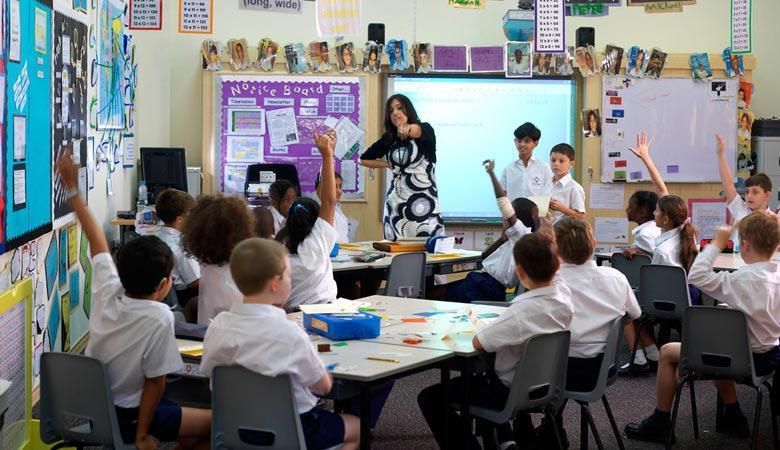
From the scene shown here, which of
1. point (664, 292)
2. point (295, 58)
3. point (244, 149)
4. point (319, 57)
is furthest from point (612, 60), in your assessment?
point (664, 292)

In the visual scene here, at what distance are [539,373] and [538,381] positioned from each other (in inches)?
1.4

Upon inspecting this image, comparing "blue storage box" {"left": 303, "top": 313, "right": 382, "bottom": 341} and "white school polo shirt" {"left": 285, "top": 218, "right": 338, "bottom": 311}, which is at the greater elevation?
"white school polo shirt" {"left": 285, "top": 218, "right": 338, "bottom": 311}

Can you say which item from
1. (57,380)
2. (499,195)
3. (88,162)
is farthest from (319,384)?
(88,162)

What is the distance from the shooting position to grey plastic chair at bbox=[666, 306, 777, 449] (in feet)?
14.1

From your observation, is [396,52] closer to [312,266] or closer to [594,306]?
[312,266]

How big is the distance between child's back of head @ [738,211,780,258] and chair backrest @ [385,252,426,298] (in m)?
2.04

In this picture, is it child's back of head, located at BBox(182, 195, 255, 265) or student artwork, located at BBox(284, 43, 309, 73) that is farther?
student artwork, located at BBox(284, 43, 309, 73)

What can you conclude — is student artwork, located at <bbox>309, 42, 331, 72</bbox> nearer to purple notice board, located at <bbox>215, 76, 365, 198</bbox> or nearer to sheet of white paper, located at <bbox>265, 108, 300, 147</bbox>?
purple notice board, located at <bbox>215, 76, 365, 198</bbox>

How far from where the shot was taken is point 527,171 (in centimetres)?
791

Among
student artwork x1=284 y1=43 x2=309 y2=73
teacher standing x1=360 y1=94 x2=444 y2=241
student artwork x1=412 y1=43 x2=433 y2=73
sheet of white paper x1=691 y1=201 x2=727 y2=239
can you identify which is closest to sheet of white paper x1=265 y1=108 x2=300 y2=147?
student artwork x1=284 y1=43 x2=309 y2=73

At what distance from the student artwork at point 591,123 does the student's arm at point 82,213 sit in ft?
20.2

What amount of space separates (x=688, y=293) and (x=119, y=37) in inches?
175

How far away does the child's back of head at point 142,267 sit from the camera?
3.28 metres

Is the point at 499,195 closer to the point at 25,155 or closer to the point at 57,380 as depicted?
the point at 25,155
